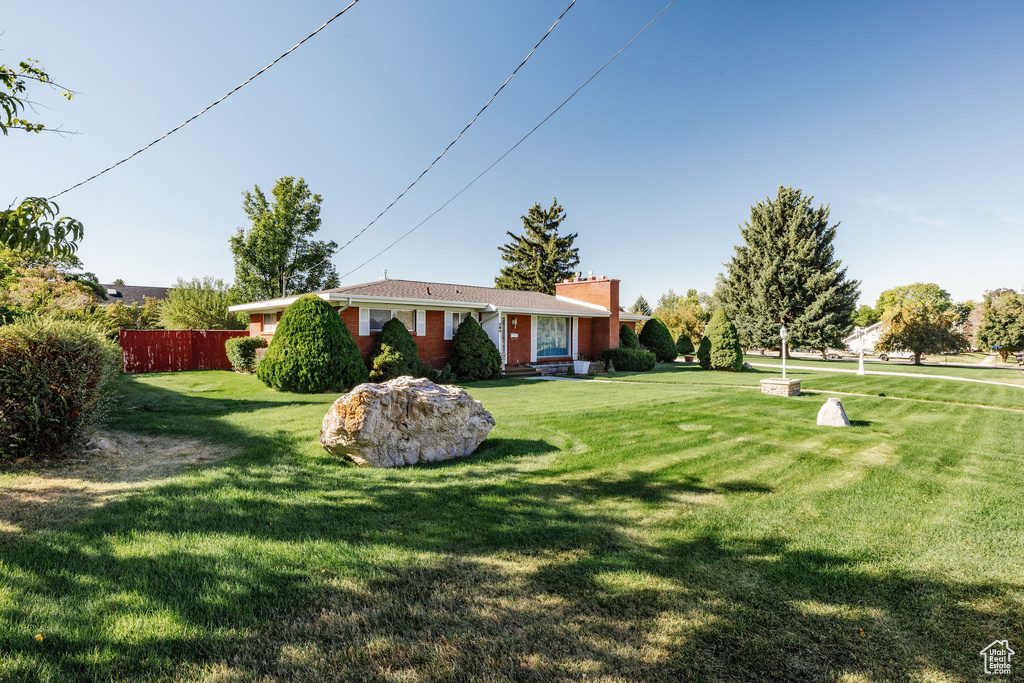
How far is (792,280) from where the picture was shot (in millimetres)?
32375

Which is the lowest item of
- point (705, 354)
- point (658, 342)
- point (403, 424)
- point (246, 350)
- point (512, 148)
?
point (403, 424)

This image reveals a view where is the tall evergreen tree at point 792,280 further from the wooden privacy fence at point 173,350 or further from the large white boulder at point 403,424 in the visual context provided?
the wooden privacy fence at point 173,350

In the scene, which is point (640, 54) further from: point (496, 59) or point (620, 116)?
point (620, 116)

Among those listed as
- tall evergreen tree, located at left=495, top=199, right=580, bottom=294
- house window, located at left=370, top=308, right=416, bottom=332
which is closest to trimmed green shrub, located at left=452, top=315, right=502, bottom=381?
house window, located at left=370, top=308, right=416, bottom=332

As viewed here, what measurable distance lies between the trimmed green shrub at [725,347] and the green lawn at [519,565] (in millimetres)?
14817

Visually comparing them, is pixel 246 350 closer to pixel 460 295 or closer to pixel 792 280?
pixel 460 295

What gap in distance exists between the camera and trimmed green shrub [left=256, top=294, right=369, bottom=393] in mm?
12695

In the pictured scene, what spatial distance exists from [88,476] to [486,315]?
1484 centimetres

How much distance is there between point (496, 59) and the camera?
10.9m

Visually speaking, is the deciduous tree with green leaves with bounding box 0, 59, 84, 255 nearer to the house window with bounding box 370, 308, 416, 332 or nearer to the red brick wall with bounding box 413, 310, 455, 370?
the house window with bounding box 370, 308, 416, 332

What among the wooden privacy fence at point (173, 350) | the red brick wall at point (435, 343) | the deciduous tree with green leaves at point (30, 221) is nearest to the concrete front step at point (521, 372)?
the red brick wall at point (435, 343)

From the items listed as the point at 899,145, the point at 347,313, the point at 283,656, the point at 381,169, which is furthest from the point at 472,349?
the point at 899,145

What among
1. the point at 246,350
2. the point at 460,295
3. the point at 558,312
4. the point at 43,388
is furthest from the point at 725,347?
the point at 43,388

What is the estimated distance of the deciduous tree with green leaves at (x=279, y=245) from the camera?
104 feet
